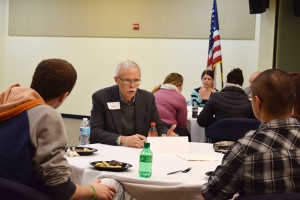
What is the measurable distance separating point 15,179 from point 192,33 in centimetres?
789

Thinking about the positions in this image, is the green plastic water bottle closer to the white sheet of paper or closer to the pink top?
the white sheet of paper

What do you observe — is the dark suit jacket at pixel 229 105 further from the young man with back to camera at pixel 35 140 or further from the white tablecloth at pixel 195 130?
the young man with back to camera at pixel 35 140

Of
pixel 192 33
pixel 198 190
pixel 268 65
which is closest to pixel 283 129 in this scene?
pixel 198 190

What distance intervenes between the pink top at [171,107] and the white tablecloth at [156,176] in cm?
197

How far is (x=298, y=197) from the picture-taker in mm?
1478

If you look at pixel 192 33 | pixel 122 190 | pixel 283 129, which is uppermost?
pixel 192 33

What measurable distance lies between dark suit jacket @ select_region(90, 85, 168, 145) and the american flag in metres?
4.78

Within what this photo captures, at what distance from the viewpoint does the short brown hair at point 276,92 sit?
1821mm

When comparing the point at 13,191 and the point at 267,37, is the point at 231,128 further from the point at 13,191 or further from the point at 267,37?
the point at 267,37

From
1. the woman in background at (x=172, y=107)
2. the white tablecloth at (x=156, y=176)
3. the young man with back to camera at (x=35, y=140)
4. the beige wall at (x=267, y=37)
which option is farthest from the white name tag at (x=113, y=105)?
the beige wall at (x=267, y=37)

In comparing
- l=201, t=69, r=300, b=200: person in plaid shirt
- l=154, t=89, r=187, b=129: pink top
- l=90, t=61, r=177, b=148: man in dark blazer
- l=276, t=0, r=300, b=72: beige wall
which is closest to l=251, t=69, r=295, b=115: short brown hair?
l=201, t=69, r=300, b=200: person in plaid shirt

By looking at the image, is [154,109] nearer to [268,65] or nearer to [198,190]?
[198,190]

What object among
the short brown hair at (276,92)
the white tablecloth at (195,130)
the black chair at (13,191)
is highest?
the short brown hair at (276,92)

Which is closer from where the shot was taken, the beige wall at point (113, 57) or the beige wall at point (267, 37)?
the beige wall at point (267, 37)
